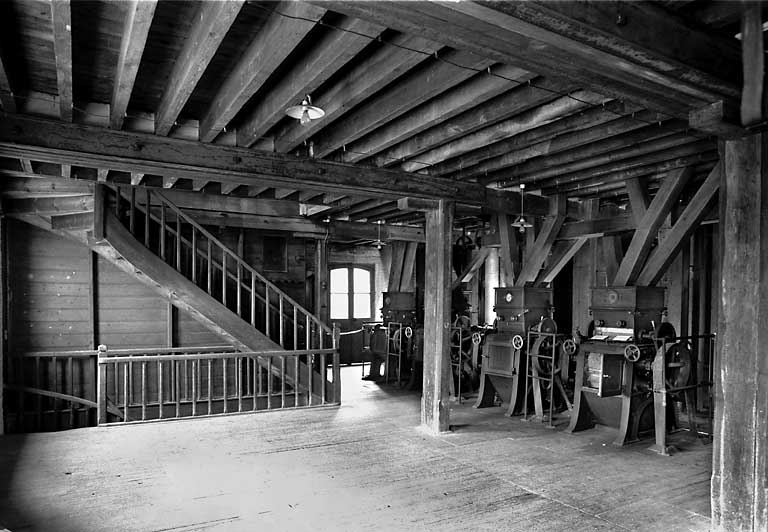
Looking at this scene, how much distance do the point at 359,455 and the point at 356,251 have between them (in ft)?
27.4

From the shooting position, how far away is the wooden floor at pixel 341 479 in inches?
Result: 139

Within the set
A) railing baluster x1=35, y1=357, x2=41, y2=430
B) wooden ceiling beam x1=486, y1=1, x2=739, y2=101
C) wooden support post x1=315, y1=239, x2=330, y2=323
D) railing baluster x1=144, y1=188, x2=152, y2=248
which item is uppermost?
wooden ceiling beam x1=486, y1=1, x2=739, y2=101

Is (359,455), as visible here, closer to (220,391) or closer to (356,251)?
(220,391)

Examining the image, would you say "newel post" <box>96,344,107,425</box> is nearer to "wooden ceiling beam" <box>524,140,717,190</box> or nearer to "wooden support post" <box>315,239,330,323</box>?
"wooden support post" <box>315,239,330,323</box>

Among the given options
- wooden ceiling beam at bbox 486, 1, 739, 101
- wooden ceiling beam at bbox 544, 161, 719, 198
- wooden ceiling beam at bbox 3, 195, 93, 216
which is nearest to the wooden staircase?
wooden ceiling beam at bbox 3, 195, 93, 216

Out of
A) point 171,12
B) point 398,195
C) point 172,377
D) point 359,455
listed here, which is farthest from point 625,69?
point 172,377

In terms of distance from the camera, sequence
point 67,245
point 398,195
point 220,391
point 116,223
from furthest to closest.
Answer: point 220,391, point 67,245, point 116,223, point 398,195

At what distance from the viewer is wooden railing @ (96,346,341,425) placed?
702 centimetres

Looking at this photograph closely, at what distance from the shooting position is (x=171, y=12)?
2719mm

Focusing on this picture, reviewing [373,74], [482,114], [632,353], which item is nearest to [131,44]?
[373,74]

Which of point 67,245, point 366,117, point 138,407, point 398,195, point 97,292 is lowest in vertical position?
point 138,407

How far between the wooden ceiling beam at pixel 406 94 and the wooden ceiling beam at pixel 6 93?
7.73 ft

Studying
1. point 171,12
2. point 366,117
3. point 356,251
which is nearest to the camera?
point 171,12

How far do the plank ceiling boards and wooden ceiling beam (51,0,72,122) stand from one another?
0.04 ft
